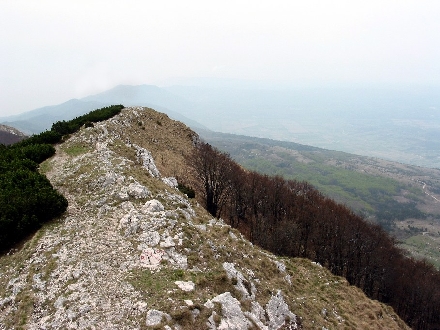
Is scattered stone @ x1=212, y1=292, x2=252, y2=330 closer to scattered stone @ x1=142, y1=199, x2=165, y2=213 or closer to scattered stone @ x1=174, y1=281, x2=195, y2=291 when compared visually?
scattered stone @ x1=174, y1=281, x2=195, y2=291

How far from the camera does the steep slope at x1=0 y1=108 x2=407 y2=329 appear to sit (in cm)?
1286

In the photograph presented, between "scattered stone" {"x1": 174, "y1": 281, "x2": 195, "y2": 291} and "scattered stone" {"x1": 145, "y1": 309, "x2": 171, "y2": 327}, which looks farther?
"scattered stone" {"x1": 174, "y1": 281, "x2": 195, "y2": 291}

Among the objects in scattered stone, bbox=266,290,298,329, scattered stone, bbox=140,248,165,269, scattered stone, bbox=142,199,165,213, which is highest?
scattered stone, bbox=142,199,165,213

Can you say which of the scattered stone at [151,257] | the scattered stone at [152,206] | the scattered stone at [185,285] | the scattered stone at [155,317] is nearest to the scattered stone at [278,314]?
the scattered stone at [185,285]

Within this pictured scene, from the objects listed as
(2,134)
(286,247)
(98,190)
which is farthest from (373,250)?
(2,134)

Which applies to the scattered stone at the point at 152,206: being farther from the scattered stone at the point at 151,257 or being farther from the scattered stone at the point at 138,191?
the scattered stone at the point at 151,257

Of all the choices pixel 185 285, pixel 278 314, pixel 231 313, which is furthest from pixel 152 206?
pixel 278 314

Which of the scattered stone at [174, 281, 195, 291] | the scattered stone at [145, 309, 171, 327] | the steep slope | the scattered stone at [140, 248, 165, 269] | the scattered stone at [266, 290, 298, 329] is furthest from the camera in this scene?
the scattered stone at [266, 290, 298, 329]

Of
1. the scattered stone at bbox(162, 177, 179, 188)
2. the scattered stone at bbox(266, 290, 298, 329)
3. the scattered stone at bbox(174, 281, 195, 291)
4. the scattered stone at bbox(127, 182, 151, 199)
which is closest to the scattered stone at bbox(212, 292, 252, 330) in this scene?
the scattered stone at bbox(174, 281, 195, 291)

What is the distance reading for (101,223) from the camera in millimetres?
19328

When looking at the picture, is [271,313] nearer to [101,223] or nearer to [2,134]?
[101,223]

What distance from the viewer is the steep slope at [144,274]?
12859mm

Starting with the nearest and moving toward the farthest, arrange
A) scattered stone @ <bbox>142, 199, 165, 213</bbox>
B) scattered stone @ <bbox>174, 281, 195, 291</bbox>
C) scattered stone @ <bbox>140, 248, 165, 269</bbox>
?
scattered stone @ <bbox>174, 281, 195, 291</bbox>
scattered stone @ <bbox>140, 248, 165, 269</bbox>
scattered stone @ <bbox>142, 199, 165, 213</bbox>

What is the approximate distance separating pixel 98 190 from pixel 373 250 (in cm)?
4295
